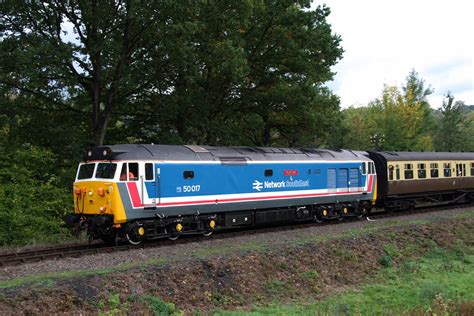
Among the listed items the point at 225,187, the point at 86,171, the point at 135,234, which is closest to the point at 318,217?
the point at 225,187

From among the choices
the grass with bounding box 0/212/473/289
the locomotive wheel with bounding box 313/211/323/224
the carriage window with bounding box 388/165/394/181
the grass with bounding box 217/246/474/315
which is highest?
the carriage window with bounding box 388/165/394/181

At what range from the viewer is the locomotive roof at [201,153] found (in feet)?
54.5

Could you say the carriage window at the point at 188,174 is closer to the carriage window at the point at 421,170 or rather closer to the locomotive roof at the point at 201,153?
the locomotive roof at the point at 201,153

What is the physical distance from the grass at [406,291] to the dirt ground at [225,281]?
1.86ft

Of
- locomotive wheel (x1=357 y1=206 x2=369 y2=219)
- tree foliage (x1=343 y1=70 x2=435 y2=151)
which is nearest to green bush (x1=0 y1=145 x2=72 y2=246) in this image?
locomotive wheel (x1=357 y1=206 x2=369 y2=219)

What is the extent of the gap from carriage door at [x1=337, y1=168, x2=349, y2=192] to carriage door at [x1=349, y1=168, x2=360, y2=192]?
30 cm

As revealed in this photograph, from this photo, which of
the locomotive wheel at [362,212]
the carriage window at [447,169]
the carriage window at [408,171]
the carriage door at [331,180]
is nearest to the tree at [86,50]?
the carriage door at [331,180]

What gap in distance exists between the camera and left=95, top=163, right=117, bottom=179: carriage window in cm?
1616

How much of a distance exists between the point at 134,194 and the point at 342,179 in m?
12.1

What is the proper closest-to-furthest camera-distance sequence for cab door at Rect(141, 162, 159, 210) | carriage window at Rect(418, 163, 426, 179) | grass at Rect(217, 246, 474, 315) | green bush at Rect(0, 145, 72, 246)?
1. grass at Rect(217, 246, 474, 315)
2. cab door at Rect(141, 162, 159, 210)
3. green bush at Rect(0, 145, 72, 246)
4. carriage window at Rect(418, 163, 426, 179)

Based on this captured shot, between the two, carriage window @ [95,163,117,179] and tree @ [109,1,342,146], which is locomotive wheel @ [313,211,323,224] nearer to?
tree @ [109,1,342,146]

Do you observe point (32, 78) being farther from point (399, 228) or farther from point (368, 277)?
point (399, 228)

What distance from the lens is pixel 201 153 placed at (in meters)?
18.8

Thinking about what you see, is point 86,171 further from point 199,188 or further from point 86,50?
point 86,50
